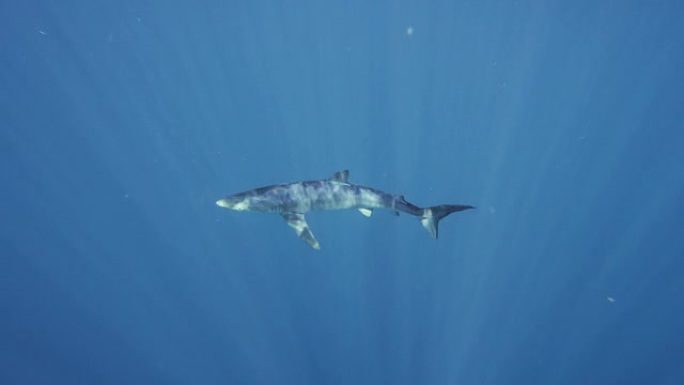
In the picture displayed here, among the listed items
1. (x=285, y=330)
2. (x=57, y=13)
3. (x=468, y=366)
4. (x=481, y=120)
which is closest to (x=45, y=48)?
(x=57, y=13)

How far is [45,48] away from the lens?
10734 mm

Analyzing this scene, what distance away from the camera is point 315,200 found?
22.0ft

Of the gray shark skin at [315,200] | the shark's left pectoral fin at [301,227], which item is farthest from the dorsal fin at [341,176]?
the shark's left pectoral fin at [301,227]

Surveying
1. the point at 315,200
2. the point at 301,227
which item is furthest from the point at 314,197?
the point at 301,227

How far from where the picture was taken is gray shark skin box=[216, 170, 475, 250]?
668 cm

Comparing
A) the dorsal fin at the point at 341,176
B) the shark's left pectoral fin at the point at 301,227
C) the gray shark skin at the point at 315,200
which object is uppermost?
the dorsal fin at the point at 341,176

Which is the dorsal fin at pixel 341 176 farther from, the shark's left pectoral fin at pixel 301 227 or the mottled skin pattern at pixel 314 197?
the shark's left pectoral fin at pixel 301 227

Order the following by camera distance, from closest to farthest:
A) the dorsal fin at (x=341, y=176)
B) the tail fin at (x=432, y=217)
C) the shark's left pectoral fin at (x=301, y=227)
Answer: the shark's left pectoral fin at (x=301, y=227) < the dorsal fin at (x=341, y=176) < the tail fin at (x=432, y=217)

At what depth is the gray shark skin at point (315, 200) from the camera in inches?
263

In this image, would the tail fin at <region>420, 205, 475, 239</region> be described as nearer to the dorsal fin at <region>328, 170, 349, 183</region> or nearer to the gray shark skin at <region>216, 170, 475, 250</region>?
the gray shark skin at <region>216, 170, 475, 250</region>

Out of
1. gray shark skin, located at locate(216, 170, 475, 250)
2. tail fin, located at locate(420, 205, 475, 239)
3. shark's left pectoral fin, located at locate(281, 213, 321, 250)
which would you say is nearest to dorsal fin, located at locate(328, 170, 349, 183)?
gray shark skin, located at locate(216, 170, 475, 250)

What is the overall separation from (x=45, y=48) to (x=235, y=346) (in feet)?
31.7

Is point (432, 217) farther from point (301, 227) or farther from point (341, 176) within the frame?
point (301, 227)

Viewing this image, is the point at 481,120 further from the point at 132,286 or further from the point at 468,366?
the point at 132,286
